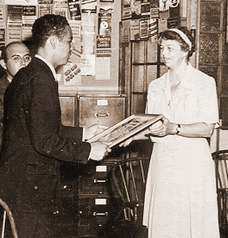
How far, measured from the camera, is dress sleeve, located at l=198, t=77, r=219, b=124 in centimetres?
242

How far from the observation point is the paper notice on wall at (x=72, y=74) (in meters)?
4.70

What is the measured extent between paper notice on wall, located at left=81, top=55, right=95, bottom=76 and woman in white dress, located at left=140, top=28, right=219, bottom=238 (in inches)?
87.0

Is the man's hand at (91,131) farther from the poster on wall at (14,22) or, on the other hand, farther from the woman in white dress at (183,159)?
the poster on wall at (14,22)

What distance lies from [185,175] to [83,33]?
2814 millimetres

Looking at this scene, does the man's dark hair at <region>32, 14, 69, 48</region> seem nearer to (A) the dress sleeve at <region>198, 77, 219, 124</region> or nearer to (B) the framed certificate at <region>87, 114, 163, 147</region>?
(B) the framed certificate at <region>87, 114, 163, 147</region>

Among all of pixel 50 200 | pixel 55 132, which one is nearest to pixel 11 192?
pixel 50 200

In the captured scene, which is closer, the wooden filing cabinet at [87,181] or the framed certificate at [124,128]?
the framed certificate at [124,128]

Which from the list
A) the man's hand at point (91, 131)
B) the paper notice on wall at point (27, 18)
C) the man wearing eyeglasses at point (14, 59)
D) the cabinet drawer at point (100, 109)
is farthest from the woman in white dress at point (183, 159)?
the paper notice on wall at point (27, 18)

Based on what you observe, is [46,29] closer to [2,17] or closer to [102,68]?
[102,68]

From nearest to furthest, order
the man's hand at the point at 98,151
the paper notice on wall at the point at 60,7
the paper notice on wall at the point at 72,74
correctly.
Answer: the man's hand at the point at 98,151 < the paper notice on wall at the point at 60,7 < the paper notice on wall at the point at 72,74

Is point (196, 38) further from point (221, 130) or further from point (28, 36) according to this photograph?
point (28, 36)

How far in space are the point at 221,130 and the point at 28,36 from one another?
102 inches

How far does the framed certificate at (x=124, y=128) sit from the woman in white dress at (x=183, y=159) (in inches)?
6.4

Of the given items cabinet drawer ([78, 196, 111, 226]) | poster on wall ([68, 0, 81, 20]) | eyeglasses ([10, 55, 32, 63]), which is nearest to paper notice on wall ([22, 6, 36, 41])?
poster on wall ([68, 0, 81, 20])
